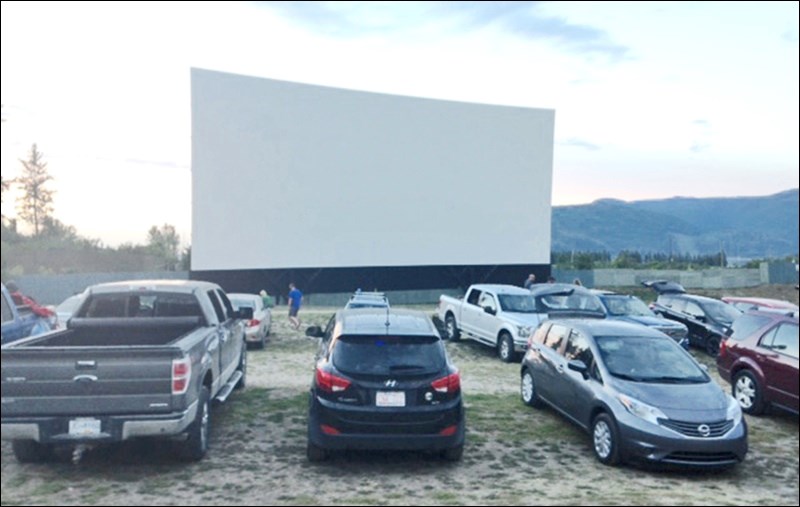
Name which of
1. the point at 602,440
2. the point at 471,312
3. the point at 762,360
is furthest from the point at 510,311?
the point at 602,440

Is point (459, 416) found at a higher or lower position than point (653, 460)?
higher

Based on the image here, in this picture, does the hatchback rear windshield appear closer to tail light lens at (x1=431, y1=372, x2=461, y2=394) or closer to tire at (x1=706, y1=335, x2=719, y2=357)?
tail light lens at (x1=431, y1=372, x2=461, y2=394)

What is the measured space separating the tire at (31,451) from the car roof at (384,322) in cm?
288

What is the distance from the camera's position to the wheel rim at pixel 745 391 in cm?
930

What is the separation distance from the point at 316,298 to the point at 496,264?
9035mm

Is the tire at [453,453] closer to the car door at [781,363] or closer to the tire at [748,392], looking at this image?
the car door at [781,363]

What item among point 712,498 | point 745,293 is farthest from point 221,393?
point 745,293

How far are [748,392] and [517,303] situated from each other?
6305mm

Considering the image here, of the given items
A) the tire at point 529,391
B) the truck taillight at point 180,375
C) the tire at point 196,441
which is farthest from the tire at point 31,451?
the tire at point 529,391

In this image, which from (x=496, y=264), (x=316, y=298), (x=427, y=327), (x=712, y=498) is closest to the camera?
(x=712, y=498)

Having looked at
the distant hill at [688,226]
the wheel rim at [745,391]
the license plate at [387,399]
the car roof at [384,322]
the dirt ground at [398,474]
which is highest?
the distant hill at [688,226]

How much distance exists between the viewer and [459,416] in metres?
6.55

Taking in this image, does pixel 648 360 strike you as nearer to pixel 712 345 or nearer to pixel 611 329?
pixel 611 329

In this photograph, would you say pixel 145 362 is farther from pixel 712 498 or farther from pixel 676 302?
pixel 676 302
